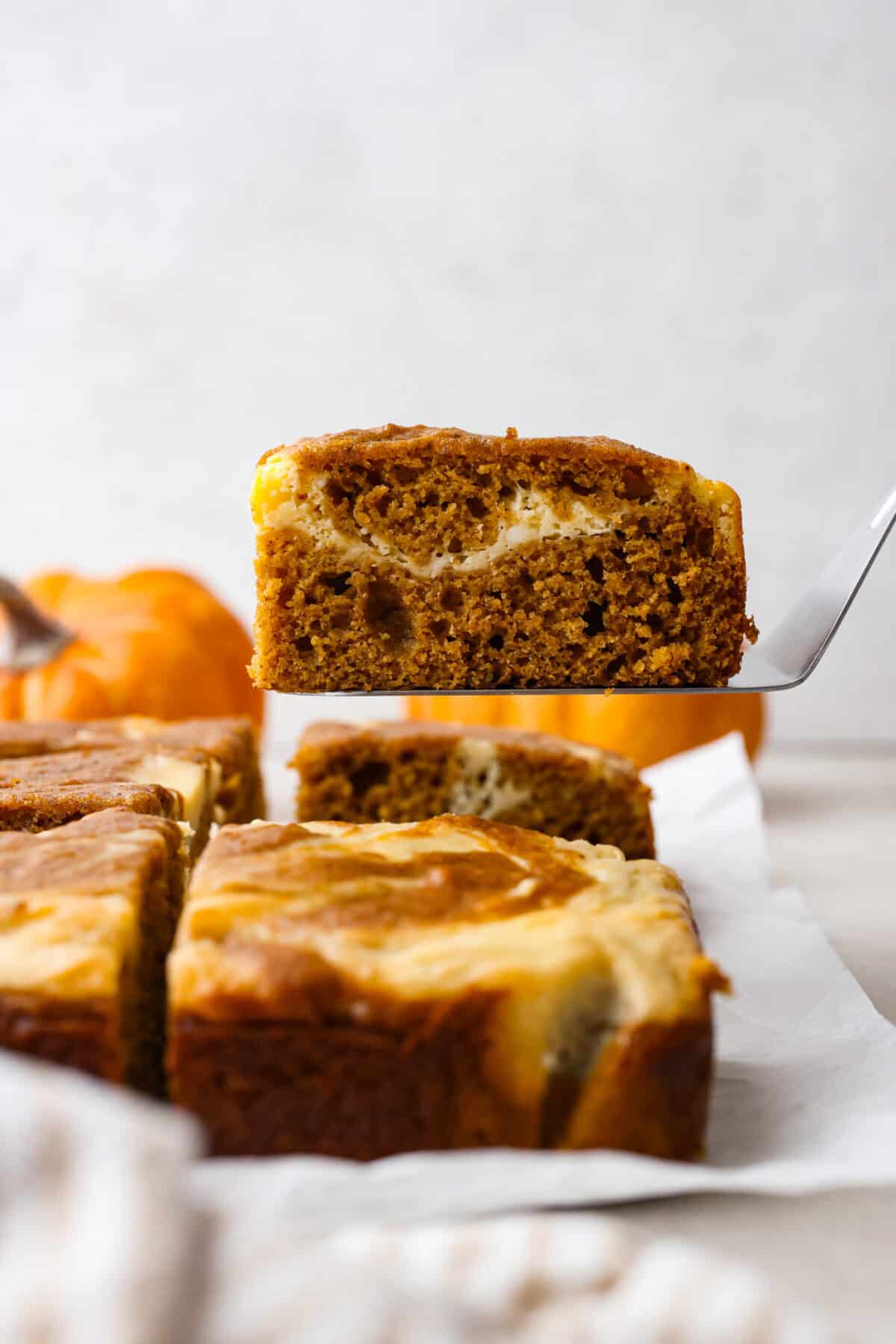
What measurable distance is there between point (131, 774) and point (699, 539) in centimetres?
155

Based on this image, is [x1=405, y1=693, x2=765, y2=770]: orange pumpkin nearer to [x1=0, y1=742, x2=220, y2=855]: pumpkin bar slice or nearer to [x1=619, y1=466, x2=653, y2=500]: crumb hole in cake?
[x1=0, y1=742, x2=220, y2=855]: pumpkin bar slice

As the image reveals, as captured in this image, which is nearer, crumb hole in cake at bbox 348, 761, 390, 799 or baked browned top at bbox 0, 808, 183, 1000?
baked browned top at bbox 0, 808, 183, 1000

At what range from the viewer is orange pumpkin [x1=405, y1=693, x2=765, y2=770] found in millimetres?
5176

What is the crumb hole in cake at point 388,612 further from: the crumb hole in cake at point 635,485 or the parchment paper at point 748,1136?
the parchment paper at point 748,1136

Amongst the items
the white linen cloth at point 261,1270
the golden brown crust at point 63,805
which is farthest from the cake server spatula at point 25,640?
the white linen cloth at point 261,1270

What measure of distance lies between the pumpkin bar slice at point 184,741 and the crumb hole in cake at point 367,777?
340 mm

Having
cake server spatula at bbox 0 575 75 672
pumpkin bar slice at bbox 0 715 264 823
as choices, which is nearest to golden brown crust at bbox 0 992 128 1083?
pumpkin bar slice at bbox 0 715 264 823

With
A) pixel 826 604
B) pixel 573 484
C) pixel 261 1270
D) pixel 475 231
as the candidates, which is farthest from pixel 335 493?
pixel 475 231

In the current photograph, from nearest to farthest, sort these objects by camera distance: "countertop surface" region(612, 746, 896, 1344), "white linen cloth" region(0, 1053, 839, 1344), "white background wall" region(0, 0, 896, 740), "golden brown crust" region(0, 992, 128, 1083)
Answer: "white linen cloth" region(0, 1053, 839, 1344) < "countertop surface" region(612, 746, 896, 1344) < "golden brown crust" region(0, 992, 128, 1083) < "white background wall" region(0, 0, 896, 740)

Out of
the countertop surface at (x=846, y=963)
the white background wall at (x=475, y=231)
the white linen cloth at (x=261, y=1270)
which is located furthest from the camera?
the white background wall at (x=475, y=231)

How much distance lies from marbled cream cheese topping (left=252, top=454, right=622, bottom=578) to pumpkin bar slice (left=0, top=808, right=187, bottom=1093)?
706mm

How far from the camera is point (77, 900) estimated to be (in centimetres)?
223

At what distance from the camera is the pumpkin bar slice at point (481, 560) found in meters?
2.95

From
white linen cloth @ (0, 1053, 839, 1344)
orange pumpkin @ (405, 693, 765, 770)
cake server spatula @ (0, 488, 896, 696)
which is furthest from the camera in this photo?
orange pumpkin @ (405, 693, 765, 770)
